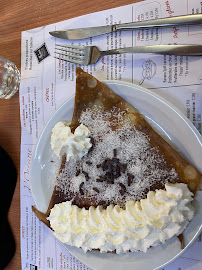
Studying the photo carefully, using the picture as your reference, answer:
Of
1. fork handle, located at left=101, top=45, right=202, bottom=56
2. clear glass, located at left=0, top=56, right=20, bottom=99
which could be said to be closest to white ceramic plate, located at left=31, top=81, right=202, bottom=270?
fork handle, located at left=101, top=45, right=202, bottom=56

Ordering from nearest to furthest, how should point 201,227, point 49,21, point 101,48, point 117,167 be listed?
1. point 201,227
2. point 117,167
3. point 101,48
4. point 49,21

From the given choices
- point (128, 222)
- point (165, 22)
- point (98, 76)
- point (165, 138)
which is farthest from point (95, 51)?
point (128, 222)

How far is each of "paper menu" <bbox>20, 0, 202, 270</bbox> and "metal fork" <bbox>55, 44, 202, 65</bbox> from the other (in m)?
0.03

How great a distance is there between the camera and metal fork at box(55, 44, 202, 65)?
0.82m

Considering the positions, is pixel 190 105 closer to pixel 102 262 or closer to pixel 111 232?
pixel 111 232

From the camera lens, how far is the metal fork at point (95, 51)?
2.68 feet

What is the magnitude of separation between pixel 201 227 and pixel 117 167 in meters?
0.32

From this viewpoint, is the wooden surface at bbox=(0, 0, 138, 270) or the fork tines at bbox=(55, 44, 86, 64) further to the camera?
the wooden surface at bbox=(0, 0, 138, 270)

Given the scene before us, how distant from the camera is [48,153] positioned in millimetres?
1041

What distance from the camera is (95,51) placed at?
38.4 inches

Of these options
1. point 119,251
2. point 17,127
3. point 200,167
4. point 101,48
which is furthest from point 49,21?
point 119,251

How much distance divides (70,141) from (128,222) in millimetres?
338

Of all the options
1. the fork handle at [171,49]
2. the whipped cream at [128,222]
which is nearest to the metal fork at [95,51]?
the fork handle at [171,49]

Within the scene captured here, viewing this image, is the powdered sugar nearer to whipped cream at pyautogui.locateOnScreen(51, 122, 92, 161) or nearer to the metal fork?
whipped cream at pyautogui.locateOnScreen(51, 122, 92, 161)
